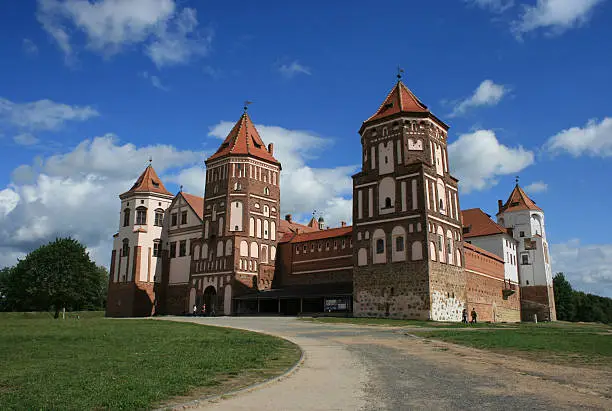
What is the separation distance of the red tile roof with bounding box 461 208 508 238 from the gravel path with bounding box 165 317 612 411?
53358 mm

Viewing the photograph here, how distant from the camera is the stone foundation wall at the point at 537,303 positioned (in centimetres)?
6475

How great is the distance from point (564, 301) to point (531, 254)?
20.9m

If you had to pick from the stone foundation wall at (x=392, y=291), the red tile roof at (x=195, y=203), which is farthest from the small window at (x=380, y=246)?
the red tile roof at (x=195, y=203)

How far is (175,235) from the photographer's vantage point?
60.7 metres

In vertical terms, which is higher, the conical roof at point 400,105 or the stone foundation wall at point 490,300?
the conical roof at point 400,105

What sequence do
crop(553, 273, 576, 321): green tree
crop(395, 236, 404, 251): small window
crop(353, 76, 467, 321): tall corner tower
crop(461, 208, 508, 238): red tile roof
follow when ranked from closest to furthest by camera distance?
1. crop(353, 76, 467, 321): tall corner tower
2. crop(395, 236, 404, 251): small window
3. crop(461, 208, 508, 238): red tile roof
4. crop(553, 273, 576, 321): green tree

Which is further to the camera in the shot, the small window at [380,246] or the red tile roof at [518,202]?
the red tile roof at [518,202]

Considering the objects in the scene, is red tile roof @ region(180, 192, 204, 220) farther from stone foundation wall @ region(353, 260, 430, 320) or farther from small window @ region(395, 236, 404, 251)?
small window @ region(395, 236, 404, 251)

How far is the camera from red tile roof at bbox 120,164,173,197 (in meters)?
60.8

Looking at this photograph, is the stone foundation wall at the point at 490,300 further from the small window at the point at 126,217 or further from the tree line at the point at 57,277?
the tree line at the point at 57,277

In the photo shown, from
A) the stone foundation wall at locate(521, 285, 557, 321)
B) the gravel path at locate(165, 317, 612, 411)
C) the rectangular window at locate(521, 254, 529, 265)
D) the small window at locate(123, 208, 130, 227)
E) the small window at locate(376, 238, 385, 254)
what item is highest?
the small window at locate(123, 208, 130, 227)

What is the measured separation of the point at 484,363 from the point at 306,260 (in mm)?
42142

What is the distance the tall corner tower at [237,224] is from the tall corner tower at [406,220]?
14.6 meters

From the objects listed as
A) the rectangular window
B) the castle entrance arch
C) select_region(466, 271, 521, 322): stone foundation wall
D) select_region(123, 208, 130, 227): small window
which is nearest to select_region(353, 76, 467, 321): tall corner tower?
select_region(466, 271, 521, 322): stone foundation wall
